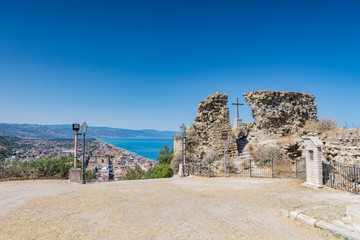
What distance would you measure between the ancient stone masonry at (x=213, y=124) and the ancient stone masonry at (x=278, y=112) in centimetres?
373

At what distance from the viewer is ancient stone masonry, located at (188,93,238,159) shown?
19.5 meters

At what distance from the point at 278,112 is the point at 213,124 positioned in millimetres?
6888

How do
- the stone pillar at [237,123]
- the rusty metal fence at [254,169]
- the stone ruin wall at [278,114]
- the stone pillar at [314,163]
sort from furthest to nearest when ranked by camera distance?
the stone pillar at [237,123], the stone ruin wall at [278,114], the rusty metal fence at [254,169], the stone pillar at [314,163]

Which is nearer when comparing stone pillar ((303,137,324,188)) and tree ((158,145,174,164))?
stone pillar ((303,137,324,188))

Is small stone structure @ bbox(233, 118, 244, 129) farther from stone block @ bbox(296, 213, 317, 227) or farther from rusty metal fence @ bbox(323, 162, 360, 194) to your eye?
stone block @ bbox(296, 213, 317, 227)

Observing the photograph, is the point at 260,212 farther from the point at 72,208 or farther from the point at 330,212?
the point at 72,208

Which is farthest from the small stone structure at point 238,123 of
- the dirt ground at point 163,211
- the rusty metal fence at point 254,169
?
the dirt ground at point 163,211

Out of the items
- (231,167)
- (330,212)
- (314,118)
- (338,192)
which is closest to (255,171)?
(231,167)

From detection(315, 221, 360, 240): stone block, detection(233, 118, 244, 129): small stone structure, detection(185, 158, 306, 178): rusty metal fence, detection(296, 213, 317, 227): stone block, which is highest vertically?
detection(233, 118, 244, 129): small stone structure

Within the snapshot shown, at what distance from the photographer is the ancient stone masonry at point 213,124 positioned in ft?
64.0

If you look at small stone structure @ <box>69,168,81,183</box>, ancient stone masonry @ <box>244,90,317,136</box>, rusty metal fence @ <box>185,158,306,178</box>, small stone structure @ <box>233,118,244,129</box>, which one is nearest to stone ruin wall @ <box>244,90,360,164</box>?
ancient stone masonry @ <box>244,90,317,136</box>

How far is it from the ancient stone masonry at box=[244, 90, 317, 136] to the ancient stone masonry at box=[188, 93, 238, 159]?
3.73m

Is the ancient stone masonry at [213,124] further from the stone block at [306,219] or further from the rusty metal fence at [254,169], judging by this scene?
the stone block at [306,219]

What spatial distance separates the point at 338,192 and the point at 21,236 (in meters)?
11.5
